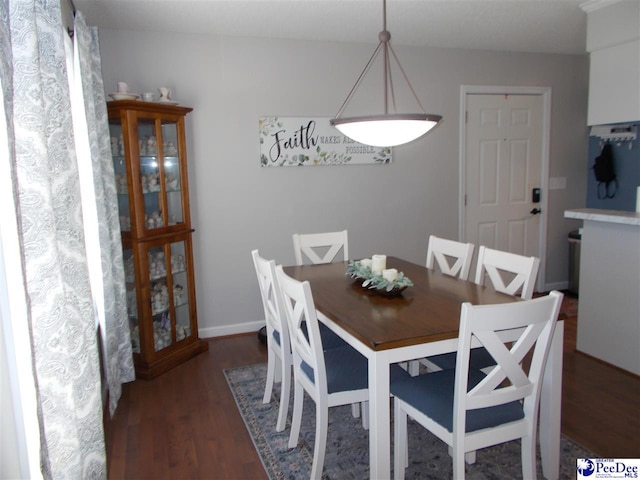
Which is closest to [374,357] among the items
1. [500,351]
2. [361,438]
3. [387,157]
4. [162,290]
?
[500,351]

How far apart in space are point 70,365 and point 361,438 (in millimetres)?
1455

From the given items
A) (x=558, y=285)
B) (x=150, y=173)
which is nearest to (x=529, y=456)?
(x=150, y=173)

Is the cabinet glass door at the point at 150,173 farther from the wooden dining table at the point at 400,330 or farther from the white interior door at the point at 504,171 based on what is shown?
the white interior door at the point at 504,171

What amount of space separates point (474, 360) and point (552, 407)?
1.24 feet

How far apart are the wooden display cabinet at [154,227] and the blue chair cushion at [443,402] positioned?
191 centimetres

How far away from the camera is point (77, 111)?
2.71 m

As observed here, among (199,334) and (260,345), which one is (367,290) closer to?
(260,345)

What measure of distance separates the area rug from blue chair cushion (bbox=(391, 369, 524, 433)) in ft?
1.50

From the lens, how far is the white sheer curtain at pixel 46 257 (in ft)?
4.68

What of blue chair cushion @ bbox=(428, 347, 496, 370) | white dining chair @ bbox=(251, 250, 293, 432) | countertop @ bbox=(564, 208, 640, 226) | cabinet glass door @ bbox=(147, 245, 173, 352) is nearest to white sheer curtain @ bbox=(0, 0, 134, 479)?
white dining chair @ bbox=(251, 250, 293, 432)

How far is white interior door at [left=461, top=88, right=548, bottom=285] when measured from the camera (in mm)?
4590

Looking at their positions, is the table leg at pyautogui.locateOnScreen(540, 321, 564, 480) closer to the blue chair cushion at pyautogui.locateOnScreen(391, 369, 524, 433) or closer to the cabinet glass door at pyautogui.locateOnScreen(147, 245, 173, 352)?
the blue chair cushion at pyautogui.locateOnScreen(391, 369, 524, 433)

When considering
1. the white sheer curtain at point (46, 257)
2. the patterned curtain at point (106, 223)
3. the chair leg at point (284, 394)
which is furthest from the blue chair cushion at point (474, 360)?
the patterned curtain at point (106, 223)

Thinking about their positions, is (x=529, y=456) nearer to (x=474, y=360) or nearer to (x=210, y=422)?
(x=474, y=360)
